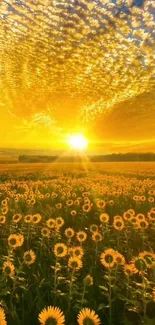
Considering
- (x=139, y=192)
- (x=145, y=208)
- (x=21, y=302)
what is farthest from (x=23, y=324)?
(x=139, y=192)

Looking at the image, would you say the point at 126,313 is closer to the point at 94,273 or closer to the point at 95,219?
the point at 94,273

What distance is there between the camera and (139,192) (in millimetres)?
13016

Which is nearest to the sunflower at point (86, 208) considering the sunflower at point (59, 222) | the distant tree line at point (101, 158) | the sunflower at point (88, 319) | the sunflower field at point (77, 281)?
the sunflower field at point (77, 281)

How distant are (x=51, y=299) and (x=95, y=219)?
519 centimetres

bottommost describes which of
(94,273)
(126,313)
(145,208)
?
(126,313)

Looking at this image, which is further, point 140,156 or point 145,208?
point 140,156

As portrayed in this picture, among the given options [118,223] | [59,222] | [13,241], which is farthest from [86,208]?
[13,241]

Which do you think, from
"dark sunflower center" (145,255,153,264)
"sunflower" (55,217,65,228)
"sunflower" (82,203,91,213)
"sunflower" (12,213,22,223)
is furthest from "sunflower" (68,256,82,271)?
"sunflower" (82,203,91,213)

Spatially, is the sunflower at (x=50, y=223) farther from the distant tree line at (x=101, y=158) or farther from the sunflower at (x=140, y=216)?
the distant tree line at (x=101, y=158)

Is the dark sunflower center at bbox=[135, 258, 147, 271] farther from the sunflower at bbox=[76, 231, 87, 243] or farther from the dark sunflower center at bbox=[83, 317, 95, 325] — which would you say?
the sunflower at bbox=[76, 231, 87, 243]

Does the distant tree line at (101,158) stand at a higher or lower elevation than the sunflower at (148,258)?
higher

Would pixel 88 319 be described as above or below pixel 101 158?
below

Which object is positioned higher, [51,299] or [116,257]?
[116,257]

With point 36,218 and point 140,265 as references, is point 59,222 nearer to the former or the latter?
point 36,218
